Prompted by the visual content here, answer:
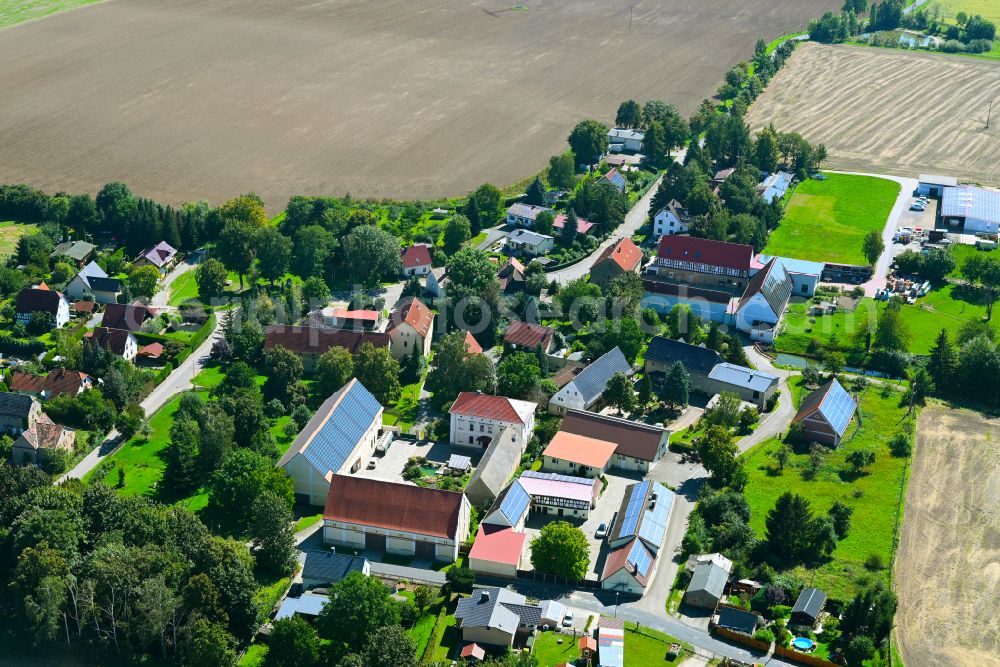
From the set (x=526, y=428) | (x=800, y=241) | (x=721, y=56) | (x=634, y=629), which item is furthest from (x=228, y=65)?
(x=634, y=629)

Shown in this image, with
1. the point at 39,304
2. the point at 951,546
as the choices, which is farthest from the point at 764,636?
the point at 39,304

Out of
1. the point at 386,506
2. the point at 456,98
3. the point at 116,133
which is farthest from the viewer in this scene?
the point at 456,98

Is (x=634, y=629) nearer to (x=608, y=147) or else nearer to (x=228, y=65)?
(x=608, y=147)

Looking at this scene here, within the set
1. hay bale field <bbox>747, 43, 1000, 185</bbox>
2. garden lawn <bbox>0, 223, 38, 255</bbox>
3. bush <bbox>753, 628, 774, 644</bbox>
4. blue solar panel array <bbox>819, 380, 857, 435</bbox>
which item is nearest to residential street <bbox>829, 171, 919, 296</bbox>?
hay bale field <bbox>747, 43, 1000, 185</bbox>

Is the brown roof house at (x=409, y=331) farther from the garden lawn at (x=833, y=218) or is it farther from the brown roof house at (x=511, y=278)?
the garden lawn at (x=833, y=218)

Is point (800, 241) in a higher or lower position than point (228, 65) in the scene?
lower

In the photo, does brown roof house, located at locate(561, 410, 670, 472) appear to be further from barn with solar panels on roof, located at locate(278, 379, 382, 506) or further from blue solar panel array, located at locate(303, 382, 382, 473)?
blue solar panel array, located at locate(303, 382, 382, 473)
